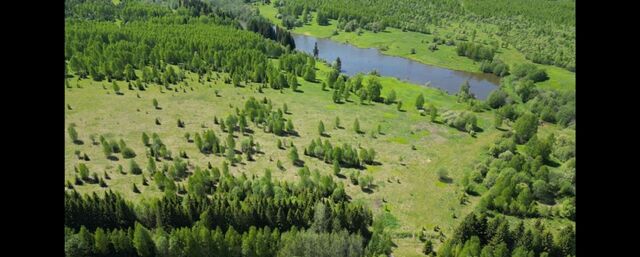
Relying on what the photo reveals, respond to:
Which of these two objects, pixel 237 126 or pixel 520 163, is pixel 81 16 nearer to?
pixel 237 126

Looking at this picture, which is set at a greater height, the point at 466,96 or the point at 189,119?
the point at 466,96

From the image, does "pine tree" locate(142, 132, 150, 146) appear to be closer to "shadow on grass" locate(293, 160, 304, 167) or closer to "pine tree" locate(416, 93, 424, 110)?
"shadow on grass" locate(293, 160, 304, 167)

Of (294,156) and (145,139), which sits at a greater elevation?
(294,156)

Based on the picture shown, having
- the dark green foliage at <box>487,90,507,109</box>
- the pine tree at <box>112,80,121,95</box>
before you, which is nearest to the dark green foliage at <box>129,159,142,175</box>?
the pine tree at <box>112,80,121,95</box>

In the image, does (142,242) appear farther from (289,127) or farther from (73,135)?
(289,127)

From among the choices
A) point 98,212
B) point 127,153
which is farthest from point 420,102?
point 98,212
